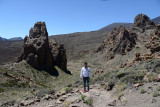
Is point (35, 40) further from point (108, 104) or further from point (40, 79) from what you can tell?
point (108, 104)

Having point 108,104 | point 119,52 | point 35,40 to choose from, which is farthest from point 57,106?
point 119,52

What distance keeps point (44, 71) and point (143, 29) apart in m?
43.2

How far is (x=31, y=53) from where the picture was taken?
105 feet

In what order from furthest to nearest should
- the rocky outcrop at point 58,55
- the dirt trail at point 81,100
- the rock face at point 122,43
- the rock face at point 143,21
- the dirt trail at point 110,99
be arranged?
1. the rock face at point 143,21
2. the rock face at point 122,43
3. the rocky outcrop at point 58,55
4. the dirt trail at point 81,100
5. the dirt trail at point 110,99

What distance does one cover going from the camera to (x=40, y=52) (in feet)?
106

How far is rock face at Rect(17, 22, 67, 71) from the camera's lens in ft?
105

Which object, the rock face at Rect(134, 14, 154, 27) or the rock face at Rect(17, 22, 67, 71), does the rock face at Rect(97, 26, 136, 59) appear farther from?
the rock face at Rect(17, 22, 67, 71)

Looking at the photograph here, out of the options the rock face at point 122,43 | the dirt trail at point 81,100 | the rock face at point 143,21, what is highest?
the rock face at point 143,21

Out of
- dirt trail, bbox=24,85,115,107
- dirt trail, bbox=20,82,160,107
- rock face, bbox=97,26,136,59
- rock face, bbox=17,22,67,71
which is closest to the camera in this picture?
dirt trail, bbox=20,82,160,107

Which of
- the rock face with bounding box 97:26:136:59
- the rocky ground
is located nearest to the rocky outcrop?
the rock face with bounding box 97:26:136:59

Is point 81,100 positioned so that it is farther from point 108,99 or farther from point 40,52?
point 40,52

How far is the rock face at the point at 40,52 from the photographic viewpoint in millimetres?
31938

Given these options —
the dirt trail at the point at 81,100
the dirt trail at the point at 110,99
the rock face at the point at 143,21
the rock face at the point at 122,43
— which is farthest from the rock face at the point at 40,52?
the rock face at the point at 143,21

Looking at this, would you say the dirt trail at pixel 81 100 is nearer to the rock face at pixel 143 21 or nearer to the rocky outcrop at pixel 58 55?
the rocky outcrop at pixel 58 55
